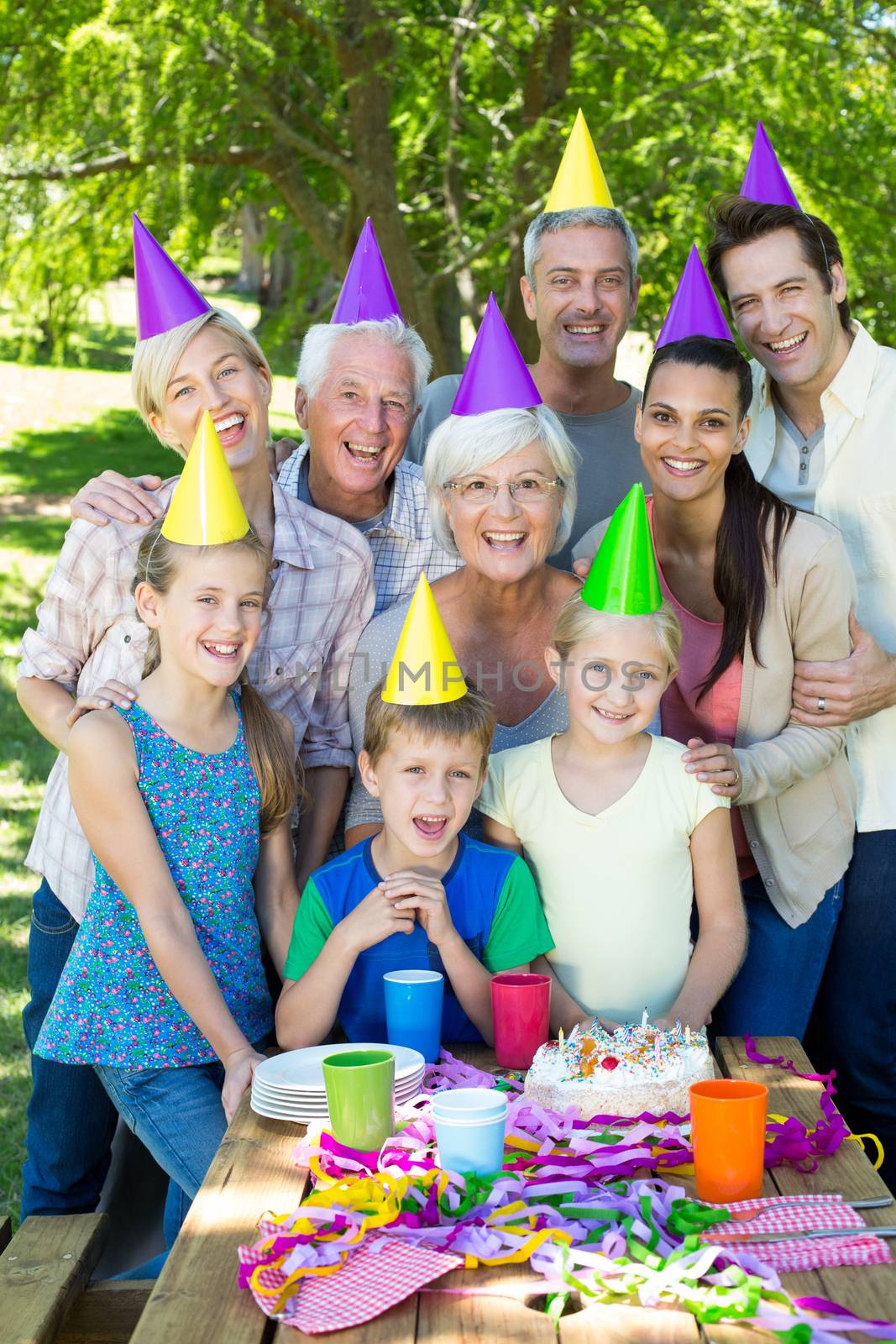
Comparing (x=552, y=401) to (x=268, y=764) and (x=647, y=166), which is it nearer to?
(x=268, y=764)

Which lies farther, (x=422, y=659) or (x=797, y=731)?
(x=797, y=731)

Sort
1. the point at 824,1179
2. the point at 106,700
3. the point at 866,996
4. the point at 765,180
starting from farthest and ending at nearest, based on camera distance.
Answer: the point at 765,180 < the point at 866,996 < the point at 106,700 < the point at 824,1179

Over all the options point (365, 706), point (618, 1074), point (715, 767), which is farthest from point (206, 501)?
point (618, 1074)

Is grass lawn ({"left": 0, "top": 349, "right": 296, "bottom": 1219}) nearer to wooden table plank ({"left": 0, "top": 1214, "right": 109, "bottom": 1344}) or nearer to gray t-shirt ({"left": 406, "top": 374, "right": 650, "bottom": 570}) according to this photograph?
wooden table plank ({"left": 0, "top": 1214, "right": 109, "bottom": 1344})

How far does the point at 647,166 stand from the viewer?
264 inches

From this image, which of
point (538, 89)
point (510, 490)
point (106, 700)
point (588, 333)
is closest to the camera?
point (106, 700)

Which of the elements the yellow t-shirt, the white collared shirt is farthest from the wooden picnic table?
the white collared shirt

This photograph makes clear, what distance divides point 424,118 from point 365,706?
230 inches

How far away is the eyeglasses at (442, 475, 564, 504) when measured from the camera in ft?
8.95

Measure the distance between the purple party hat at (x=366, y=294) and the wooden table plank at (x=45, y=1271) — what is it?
1.93m

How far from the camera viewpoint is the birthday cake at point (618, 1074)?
2.06 meters

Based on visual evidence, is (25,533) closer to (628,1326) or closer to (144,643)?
(144,643)

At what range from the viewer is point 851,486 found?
10.1ft

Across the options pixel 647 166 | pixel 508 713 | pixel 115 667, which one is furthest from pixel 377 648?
pixel 647 166
